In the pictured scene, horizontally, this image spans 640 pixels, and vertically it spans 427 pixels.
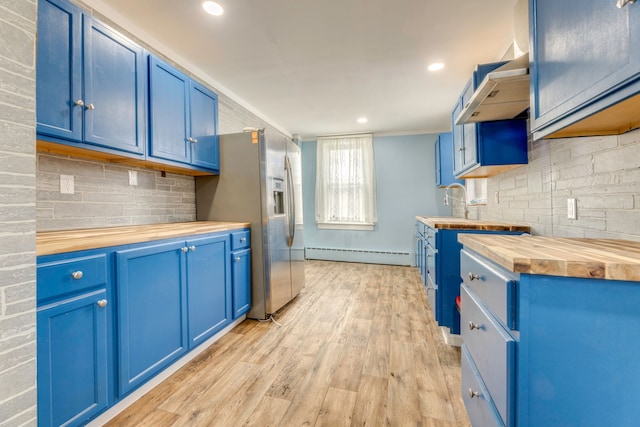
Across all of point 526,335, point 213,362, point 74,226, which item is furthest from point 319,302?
point 526,335

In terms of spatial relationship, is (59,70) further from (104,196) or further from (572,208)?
(572,208)

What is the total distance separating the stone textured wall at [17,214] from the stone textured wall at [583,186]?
227 cm

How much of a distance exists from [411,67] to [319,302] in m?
2.69

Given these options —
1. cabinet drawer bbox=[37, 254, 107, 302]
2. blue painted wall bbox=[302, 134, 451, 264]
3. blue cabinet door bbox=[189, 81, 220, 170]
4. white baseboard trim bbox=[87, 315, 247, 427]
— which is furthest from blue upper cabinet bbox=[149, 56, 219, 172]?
blue painted wall bbox=[302, 134, 451, 264]

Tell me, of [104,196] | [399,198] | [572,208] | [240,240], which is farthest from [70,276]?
[399,198]

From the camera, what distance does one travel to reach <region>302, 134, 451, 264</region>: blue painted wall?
4.80m

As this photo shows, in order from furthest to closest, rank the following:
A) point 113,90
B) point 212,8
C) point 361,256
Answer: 1. point 361,256
2. point 212,8
3. point 113,90

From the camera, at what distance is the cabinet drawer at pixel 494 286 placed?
812 mm

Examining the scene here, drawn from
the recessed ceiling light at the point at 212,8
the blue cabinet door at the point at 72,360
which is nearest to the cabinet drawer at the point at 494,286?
the blue cabinet door at the point at 72,360

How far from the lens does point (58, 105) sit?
140 cm

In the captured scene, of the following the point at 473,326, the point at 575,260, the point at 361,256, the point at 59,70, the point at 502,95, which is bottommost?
the point at 361,256

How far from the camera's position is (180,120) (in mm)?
2246

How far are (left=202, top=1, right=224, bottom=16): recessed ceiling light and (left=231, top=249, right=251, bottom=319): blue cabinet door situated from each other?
183cm

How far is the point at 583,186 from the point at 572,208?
0.13 meters
